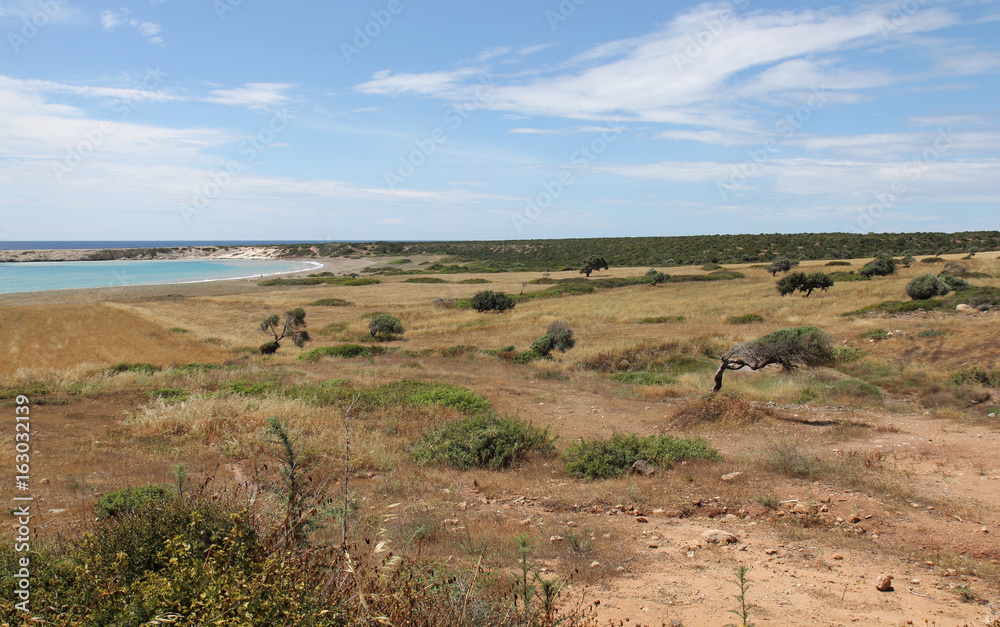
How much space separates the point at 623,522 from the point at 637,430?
5136mm

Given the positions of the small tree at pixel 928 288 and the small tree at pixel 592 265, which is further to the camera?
the small tree at pixel 592 265

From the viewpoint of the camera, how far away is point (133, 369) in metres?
18.4

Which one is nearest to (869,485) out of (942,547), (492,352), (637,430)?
(942,547)

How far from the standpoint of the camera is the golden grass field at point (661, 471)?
498 cm

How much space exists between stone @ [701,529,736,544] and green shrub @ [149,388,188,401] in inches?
453

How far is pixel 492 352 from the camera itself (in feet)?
76.5

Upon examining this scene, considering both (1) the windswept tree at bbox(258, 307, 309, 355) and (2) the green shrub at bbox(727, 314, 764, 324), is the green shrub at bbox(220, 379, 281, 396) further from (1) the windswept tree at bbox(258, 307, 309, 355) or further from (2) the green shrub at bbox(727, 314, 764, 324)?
(2) the green shrub at bbox(727, 314, 764, 324)

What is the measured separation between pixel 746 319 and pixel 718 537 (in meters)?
24.2

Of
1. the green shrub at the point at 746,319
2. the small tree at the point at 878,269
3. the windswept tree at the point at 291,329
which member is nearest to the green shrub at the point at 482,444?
the windswept tree at the point at 291,329

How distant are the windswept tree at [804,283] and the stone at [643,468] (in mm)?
31225

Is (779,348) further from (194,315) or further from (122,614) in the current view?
(194,315)

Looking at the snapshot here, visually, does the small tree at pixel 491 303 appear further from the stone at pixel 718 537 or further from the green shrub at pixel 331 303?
the stone at pixel 718 537

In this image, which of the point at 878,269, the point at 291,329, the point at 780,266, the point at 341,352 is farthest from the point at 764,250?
the point at 341,352

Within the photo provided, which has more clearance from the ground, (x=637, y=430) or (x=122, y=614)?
(x=122, y=614)
